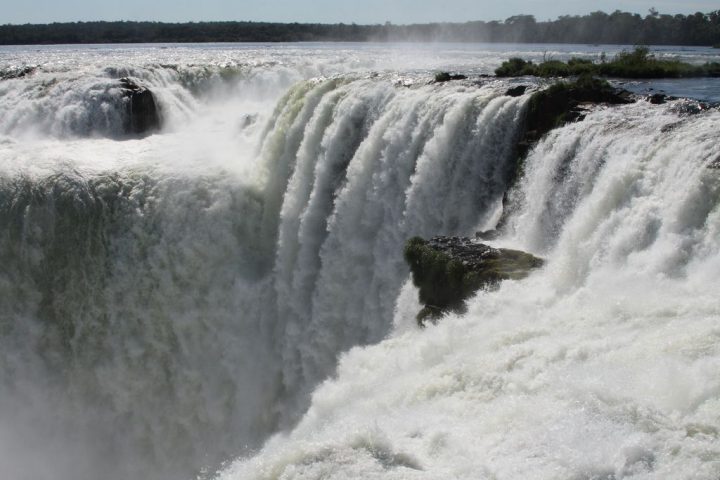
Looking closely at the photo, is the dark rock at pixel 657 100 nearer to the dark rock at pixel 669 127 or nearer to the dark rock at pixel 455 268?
the dark rock at pixel 669 127

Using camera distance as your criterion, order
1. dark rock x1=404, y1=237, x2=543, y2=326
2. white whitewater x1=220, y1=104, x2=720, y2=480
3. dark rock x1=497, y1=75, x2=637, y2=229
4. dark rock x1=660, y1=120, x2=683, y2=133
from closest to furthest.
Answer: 1. white whitewater x1=220, y1=104, x2=720, y2=480
2. dark rock x1=404, y1=237, x2=543, y2=326
3. dark rock x1=660, y1=120, x2=683, y2=133
4. dark rock x1=497, y1=75, x2=637, y2=229

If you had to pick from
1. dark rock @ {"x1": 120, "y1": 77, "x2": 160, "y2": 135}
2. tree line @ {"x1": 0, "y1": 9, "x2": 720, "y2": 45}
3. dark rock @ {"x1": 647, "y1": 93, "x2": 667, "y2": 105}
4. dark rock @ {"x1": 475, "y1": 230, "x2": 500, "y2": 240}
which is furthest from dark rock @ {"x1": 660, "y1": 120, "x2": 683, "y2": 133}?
tree line @ {"x1": 0, "y1": 9, "x2": 720, "y2": 45}

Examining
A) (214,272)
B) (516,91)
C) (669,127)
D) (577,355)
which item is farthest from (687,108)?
(214,272)

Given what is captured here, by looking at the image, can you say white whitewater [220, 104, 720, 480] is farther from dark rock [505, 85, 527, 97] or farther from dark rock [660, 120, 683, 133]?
dark rock [505, 85, 527, 97]

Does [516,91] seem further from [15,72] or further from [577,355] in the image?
[15,72]

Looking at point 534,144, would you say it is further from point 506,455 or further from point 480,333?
point 506,455

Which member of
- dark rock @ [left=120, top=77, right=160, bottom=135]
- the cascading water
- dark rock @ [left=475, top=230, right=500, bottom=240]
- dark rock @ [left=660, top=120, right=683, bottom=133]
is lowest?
the cascading water
